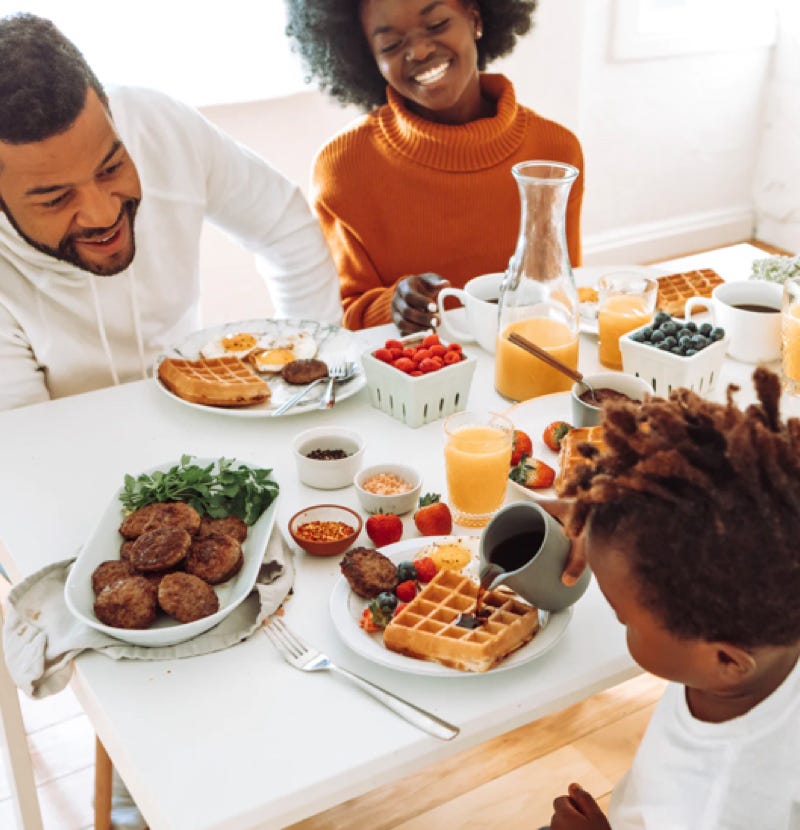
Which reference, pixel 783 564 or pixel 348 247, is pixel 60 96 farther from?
pixel 783 564

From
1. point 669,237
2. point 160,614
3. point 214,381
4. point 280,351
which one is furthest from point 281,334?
point 669,237

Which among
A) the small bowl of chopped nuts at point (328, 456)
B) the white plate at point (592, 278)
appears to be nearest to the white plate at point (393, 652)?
the small bowl of chopped nuts at point (328, 456)

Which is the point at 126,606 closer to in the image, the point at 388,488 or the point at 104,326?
the point at 388,488

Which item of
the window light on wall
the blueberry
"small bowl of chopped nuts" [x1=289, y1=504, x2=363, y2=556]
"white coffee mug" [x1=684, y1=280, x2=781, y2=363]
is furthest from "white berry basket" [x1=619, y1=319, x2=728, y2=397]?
the window light on wall

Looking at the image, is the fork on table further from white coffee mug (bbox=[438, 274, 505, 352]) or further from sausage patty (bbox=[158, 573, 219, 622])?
sausage patty (bbox=[158, 573, 219, 622])

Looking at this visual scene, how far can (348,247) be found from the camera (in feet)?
7.56

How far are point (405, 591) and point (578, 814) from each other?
0.31 m

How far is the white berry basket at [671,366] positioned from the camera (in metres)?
1.47

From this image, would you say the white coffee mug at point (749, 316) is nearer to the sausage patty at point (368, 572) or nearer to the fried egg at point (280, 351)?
the fried egg at point (280, 351)

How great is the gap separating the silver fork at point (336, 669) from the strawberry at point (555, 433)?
508mm

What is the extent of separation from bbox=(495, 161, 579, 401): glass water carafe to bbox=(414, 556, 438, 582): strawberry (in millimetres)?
499

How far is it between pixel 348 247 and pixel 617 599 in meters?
1.60

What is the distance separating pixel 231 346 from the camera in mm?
1737

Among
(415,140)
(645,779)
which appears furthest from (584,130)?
(645,779)
